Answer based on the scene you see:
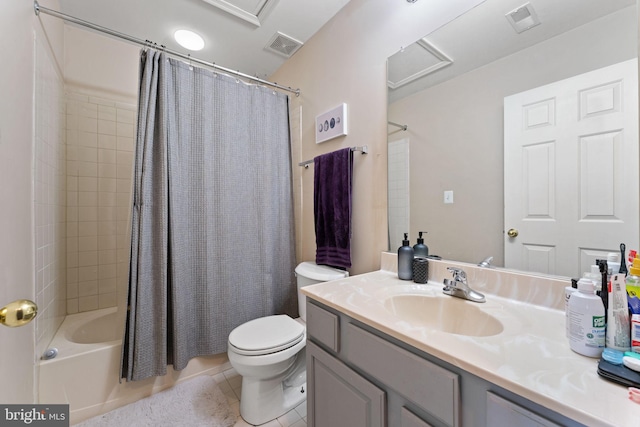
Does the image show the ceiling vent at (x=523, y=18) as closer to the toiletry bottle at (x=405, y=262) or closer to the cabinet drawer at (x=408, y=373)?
the toiletry bottle at (x=405, y=262)

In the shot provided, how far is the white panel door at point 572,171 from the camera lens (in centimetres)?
74

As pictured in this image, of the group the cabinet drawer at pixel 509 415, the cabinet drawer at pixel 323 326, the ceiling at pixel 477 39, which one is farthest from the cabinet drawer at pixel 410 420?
the ceiling at pixel 477 39

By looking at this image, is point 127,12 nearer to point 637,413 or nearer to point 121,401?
point 121,401

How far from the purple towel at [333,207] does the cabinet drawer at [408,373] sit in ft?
2.41

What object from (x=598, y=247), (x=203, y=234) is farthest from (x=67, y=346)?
(x=598, y=247)

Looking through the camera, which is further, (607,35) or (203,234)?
(203,234)

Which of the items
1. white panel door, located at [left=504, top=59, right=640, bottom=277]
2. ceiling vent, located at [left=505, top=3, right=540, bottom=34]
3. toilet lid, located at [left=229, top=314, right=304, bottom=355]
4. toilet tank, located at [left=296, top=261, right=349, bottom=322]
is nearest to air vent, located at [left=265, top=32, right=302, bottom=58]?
ceiling vent, located at [left=505, top=3, right=540, bottom=34]

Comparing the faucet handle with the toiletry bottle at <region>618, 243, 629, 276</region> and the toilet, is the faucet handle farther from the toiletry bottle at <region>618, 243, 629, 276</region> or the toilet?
the toilet

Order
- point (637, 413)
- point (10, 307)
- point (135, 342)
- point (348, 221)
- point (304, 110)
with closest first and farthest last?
1. point (637, 413)
2. point (10, 307)
3. point (135, 342)
4. point (348, 221)
5. point (304, 110)

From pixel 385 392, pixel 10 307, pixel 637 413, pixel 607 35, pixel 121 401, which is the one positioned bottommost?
pixel 121 401

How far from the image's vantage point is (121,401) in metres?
1.43

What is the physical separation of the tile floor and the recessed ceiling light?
2409 millimetres

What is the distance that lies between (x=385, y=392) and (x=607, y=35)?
4.19 ft

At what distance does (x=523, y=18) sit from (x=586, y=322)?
105 cm
